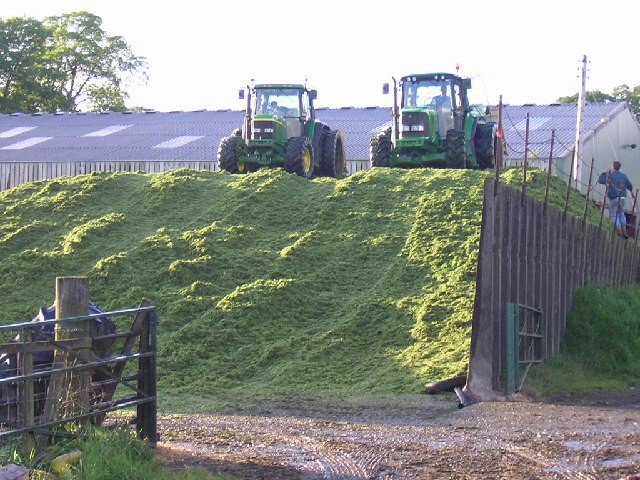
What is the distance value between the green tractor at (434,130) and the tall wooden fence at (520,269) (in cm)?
539

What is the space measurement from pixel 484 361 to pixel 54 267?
8397 millimetres

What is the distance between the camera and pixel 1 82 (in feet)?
193

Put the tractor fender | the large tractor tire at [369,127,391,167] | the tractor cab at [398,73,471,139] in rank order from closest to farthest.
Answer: the tractor cab at [398,73,471,139] → the large tractor tire at [369,127,391,167] → the tractor fender

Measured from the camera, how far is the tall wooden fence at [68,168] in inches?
1367

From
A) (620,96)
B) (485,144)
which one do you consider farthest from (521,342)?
(620,96)

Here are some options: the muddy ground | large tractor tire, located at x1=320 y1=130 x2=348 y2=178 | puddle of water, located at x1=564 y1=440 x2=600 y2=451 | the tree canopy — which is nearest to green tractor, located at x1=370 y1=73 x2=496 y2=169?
large tractor tire, located at x1=320 y1=130 x2=348 y2=178

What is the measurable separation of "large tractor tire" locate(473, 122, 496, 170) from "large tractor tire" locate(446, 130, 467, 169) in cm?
130

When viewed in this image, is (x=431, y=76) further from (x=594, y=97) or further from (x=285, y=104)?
(x=594, y=97)

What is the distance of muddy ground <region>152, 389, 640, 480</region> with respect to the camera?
826 centimetres

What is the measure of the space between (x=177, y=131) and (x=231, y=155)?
16.3 m

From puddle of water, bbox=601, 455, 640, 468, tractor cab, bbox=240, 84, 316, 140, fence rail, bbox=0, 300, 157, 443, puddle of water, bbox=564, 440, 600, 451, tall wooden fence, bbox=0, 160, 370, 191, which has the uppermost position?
tractor cab, bbox=240, 84, 316, 140

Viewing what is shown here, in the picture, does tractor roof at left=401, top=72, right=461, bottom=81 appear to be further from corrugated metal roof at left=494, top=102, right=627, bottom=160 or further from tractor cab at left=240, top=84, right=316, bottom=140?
corrugated metal roof at left=494, top=102, right=627, bottom=160

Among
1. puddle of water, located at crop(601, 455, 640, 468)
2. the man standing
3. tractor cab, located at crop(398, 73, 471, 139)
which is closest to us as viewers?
puddle of water, located at crop(601, 455, 640, 468)

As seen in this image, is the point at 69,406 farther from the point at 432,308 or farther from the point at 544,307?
the point at 544,307
